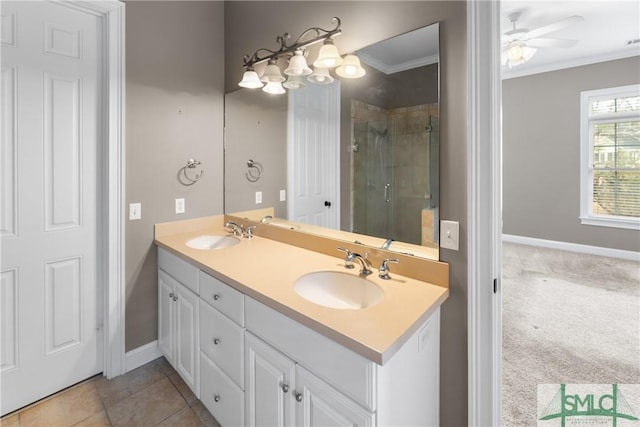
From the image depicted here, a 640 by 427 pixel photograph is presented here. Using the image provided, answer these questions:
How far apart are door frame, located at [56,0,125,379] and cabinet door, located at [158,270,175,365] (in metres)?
0.21

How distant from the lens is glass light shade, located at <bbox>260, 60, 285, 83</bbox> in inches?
73.5

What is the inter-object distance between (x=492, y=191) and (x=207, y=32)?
2188 mm

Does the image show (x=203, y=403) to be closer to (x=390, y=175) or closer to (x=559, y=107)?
(x=390, y=175)

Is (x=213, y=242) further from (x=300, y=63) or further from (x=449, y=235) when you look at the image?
(x=449, y=235)

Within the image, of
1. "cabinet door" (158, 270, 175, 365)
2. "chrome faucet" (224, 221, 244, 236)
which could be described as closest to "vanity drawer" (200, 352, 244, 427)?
"cabinet door" (158, 270, 175, 365)

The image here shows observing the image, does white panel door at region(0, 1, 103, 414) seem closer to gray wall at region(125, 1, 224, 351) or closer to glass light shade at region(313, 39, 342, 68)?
gray wall at region(125, 1, 224, 351)

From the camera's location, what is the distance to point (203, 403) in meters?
1.64

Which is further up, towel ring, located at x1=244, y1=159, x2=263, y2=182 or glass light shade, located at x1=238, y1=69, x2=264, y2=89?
glass light shade, located at x1=238, y1=69, x2=264, y2=89

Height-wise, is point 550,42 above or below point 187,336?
above

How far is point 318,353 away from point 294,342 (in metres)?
0.11

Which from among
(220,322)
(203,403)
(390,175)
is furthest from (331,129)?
(203,403)

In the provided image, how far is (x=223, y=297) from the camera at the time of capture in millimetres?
1431

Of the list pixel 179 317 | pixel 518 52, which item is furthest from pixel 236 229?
pixel 518 52

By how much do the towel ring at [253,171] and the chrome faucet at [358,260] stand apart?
99 cm
